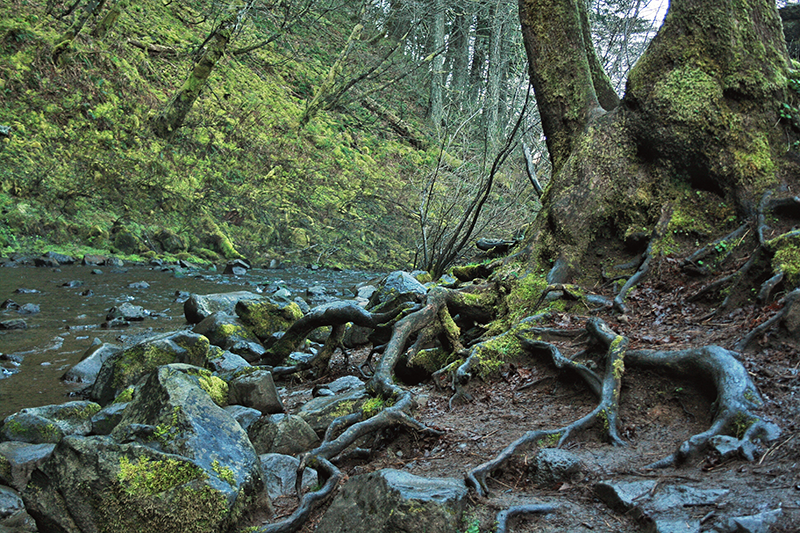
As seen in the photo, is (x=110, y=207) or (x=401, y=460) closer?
(x=401, y=460)

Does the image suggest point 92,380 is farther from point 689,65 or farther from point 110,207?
point 110,207

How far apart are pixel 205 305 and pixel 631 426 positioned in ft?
24.4

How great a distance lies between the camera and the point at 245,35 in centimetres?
2261

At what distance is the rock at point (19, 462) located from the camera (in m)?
4.05

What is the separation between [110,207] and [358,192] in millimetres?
8380

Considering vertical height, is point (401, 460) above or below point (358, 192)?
below

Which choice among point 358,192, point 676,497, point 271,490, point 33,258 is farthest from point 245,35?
point 676,497

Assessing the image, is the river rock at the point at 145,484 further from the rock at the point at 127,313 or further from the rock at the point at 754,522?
the rock at the point at 127,313

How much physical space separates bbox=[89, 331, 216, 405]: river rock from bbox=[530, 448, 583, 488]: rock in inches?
167

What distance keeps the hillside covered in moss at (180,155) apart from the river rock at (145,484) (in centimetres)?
895

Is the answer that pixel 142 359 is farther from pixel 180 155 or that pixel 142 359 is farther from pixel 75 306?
pixel 180 155

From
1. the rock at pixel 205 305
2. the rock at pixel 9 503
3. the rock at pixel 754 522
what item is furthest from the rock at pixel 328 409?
the rock at pixel 205 305

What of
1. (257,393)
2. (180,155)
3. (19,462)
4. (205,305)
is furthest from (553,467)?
(180,155)

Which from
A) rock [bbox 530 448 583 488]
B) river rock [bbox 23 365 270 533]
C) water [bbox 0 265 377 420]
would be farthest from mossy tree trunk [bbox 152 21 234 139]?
rock [bbox 530 448 583 488]
